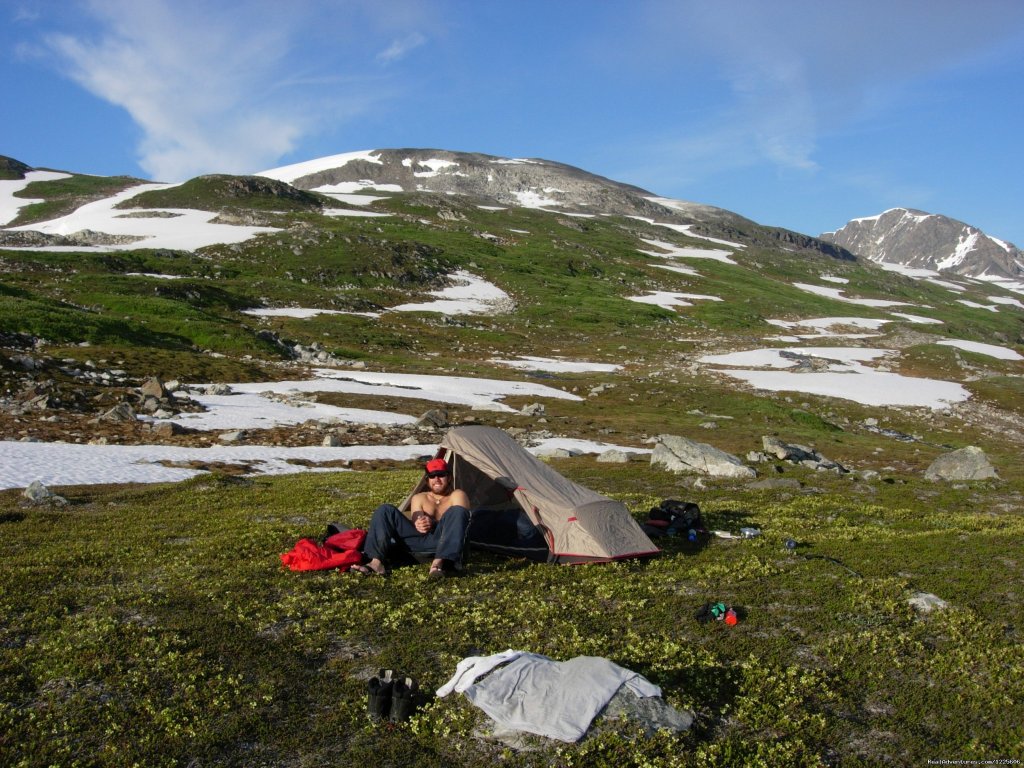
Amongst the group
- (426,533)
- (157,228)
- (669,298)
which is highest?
(157,228)

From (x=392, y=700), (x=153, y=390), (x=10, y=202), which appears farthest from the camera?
(x=10, y=202)

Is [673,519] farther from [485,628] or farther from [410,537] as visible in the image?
[485,628]

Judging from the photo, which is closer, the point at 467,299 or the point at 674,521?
the point at 674,521

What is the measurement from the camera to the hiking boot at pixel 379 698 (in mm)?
8898

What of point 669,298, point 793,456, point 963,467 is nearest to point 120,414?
point 793,456

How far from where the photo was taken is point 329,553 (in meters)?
14.8

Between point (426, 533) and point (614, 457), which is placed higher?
point (614, 457)

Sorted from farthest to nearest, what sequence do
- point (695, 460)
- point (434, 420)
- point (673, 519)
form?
point (434, 420), point (695, 460), point (673, 519)

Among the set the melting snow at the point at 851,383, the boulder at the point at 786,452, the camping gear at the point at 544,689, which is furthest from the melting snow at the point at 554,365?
the camping gear at the point at 544,689

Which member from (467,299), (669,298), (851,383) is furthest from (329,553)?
(669,298)

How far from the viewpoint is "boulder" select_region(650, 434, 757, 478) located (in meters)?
30.5

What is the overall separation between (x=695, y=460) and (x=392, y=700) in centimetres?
2475

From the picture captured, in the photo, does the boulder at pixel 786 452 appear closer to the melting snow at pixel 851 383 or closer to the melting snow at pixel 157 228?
the melting snow at pixel 851 383

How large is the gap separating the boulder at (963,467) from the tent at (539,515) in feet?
75.2
